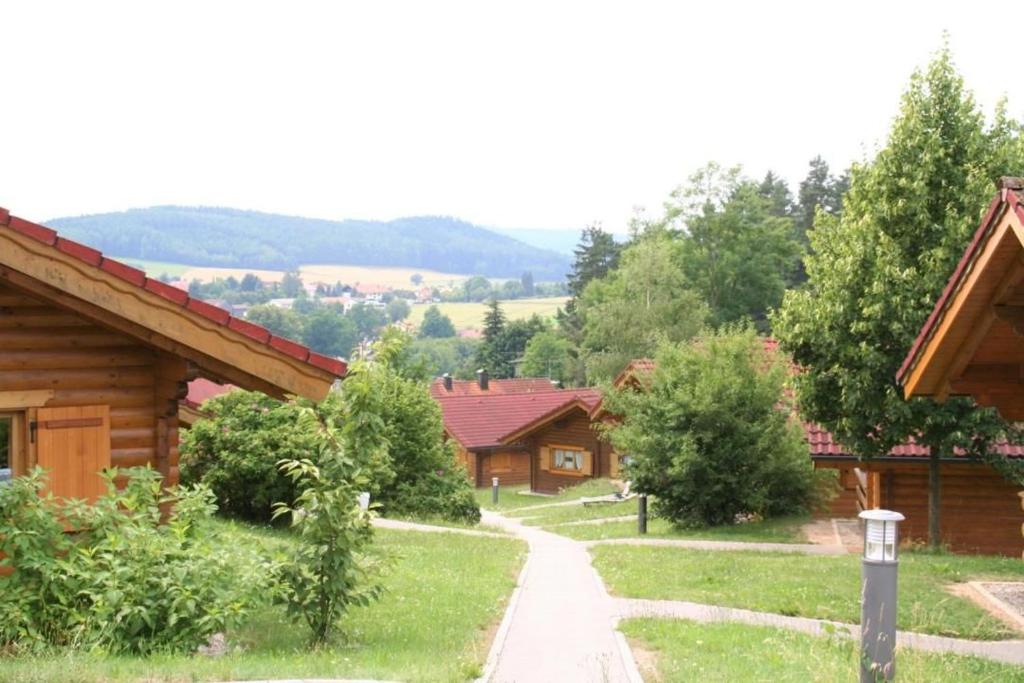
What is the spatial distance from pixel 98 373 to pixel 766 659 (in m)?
6.88

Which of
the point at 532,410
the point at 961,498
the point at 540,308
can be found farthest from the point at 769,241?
the point at 540,308

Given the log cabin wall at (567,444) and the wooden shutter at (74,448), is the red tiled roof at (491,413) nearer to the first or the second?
the log cabin wall at (567,444)

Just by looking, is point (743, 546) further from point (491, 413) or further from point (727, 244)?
point (727, 244)

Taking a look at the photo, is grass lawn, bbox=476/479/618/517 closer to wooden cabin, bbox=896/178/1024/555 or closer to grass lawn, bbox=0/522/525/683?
grass lawn, bbox=0/522/525/683

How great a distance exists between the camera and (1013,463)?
21969 millimetres

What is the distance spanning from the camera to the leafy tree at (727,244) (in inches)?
2758

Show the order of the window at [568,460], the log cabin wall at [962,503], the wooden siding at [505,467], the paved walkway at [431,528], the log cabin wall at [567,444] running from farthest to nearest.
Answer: the wooden siding at [505,467], the window at [568,460], the log cabin wall at [567,444], the paved walkway at [431,528], the log cabin wall at [962,503]

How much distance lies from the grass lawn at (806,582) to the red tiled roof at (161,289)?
6.25 metres

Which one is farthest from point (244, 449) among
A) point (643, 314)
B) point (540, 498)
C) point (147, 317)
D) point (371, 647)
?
point (643, 314)

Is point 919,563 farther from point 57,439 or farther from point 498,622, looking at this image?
point 57,439

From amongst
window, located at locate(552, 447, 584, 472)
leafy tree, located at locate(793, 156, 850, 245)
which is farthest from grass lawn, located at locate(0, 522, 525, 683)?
leafy tree, located at locate(793, 156, 850, 245)

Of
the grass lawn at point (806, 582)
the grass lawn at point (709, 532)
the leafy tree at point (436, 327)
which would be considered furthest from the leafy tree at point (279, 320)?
the grass lawn at point (806, 582)

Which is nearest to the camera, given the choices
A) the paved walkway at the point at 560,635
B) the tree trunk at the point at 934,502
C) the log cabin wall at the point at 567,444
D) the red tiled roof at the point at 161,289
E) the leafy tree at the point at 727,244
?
the paved walkway at the point at 560,635

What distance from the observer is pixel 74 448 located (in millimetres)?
11414
